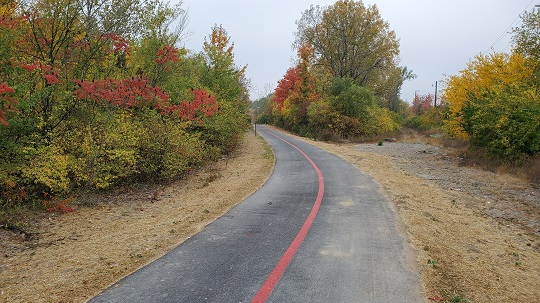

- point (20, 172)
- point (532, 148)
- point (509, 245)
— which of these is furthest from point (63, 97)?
point (532, 148)

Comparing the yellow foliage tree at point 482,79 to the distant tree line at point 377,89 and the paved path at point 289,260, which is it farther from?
the paved path at point 289,260

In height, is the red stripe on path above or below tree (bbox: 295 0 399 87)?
below

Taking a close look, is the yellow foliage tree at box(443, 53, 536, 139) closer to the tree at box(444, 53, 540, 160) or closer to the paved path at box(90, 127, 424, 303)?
the tree at box(444, 53, 540, 160)

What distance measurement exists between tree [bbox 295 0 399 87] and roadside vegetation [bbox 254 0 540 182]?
113 millimetres

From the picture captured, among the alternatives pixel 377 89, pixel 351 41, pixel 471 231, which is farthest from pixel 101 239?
pixel 377 89

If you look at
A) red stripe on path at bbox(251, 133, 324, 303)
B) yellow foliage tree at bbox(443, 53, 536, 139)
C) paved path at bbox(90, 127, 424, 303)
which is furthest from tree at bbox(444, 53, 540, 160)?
red stripe on path at bbox(251, 133, 324, 303)

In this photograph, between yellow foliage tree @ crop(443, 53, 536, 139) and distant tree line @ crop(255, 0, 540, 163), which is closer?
distant tree line @ crop(255, 0, 540, 163)

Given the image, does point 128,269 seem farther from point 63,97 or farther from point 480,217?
point 480,217

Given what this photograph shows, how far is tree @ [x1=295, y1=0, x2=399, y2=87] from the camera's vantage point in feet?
130

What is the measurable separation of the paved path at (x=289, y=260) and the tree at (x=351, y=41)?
3411 centimetres

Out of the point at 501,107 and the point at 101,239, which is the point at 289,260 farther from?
the point at 501,107

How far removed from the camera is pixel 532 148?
15000mm

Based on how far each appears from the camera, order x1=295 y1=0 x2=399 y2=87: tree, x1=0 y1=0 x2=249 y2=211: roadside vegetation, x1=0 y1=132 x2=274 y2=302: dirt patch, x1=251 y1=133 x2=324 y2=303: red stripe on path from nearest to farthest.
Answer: x1=251 y1=133 x2=324 y2=303: red stripe on path → x1=0 y1=132 x2=274 y2=302: dirt patch → x1=0 y1=0 x2=249 y2=211: roadside vegetation → x1=295 y1=0 x2=399 y2=87: tree

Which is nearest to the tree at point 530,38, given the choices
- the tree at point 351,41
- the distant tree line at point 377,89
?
the distant tree line at point 377,89
